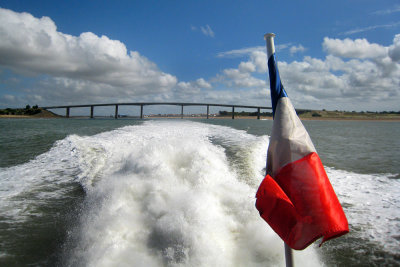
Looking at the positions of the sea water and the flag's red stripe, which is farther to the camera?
the sea water

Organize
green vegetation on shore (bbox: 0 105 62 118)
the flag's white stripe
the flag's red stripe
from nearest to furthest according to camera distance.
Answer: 1. the flag's red stripe
2. the flag's white stripe
3. green vegetation on shore (bbox: 0 105 62 118)

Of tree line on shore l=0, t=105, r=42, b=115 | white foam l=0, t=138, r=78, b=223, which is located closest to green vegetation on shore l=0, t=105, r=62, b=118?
tree line on shore l=0, t=105, r=42, b=115

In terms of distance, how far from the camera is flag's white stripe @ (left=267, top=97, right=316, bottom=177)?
1.87 meters

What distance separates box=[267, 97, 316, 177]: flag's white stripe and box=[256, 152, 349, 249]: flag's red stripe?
0.22 ft

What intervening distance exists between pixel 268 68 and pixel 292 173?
1.00 metres

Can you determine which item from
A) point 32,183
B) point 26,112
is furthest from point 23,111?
point 32,183

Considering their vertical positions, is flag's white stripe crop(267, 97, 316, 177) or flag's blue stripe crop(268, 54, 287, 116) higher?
flag's blue stripe crop(268, 54, 287, 116)

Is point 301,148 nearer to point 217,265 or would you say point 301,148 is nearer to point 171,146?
point 217,265

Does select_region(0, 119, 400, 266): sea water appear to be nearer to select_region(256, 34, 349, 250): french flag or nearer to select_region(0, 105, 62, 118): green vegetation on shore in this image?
select_region(256, 34, 349, 250): french flag

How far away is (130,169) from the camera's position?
5949 mm

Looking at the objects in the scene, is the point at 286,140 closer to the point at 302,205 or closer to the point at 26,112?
the point at 302,205

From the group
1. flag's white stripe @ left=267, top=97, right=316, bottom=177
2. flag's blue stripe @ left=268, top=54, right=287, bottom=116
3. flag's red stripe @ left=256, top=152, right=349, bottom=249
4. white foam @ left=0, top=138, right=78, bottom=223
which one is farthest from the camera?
white foam @ left=0, top=138, right=78, bottom=223

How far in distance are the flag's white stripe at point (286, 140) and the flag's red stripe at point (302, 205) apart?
67mm

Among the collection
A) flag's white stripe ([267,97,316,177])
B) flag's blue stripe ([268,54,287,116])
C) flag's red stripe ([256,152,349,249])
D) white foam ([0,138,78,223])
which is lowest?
white foam ([0,138,78,223])
